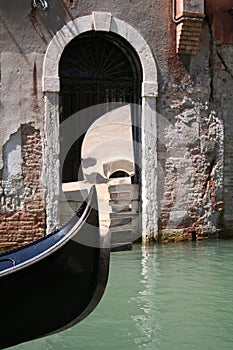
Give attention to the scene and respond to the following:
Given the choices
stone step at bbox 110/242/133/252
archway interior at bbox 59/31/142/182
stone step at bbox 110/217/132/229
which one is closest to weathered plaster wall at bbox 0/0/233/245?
archway interior at bbox 59/31/142/182

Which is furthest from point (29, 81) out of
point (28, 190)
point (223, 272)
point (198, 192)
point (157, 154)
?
point (223, 272)

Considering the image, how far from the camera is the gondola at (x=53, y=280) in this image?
3312mm

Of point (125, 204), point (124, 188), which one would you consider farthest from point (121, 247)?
point (124, 188)

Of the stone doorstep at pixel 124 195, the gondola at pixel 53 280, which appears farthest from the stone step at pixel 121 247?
the gondola at pixel 53 280

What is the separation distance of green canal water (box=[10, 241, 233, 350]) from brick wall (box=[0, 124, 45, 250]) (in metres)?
1.02

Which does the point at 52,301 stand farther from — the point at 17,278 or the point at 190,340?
the point at 190,340

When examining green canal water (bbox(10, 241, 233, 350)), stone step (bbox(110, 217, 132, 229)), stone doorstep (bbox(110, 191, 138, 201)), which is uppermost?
stone doorstep (bbox(110, 191, 138, 201))

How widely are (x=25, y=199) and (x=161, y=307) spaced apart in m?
2.77

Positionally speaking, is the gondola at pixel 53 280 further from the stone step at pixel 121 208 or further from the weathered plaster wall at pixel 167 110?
the stone step at pixel 121 208

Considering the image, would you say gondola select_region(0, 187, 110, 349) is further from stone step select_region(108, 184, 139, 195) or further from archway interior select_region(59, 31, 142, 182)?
archway interior select_region(59, 31, 142, 182)

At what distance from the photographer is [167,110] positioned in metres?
7.54

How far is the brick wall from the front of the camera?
6918 mm

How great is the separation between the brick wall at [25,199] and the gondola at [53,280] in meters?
3.41

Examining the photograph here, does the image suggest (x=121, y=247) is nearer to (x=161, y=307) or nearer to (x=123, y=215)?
(x=123, y=215)
